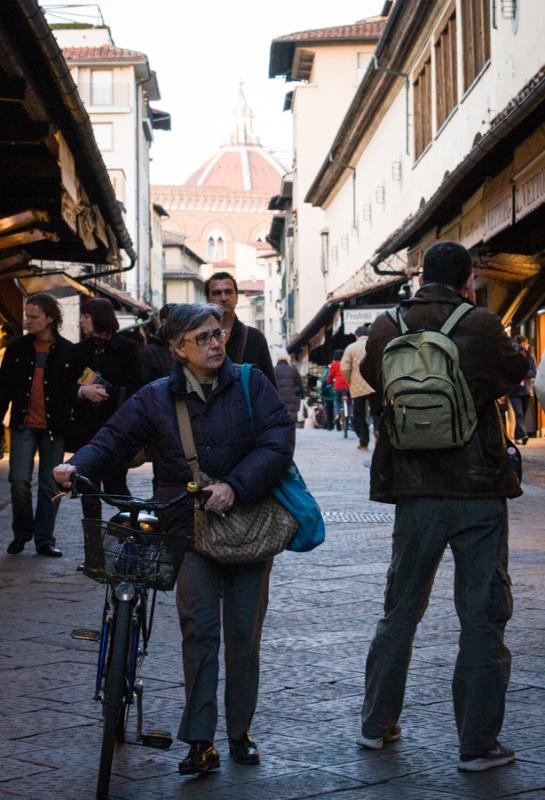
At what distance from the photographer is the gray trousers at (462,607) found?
16.4 ft

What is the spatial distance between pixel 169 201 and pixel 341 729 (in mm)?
159184

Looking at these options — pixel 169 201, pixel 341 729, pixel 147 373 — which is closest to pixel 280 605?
pixel 147 373

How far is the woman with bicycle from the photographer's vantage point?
194 inches

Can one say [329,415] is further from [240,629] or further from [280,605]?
[240,629]

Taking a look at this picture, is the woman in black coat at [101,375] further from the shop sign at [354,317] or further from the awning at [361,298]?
the shop sign at [354,317]

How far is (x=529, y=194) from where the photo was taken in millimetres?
15844

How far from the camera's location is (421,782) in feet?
15.6

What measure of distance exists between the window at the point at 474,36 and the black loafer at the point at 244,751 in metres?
19.1

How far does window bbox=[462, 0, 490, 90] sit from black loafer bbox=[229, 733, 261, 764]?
753 inches

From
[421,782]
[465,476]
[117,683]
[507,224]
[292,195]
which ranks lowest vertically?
[421,782]

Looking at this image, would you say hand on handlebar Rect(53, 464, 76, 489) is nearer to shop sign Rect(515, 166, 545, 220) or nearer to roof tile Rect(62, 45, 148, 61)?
shop sign Rect(515, 166, 545, 220)

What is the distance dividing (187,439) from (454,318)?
3.05ft

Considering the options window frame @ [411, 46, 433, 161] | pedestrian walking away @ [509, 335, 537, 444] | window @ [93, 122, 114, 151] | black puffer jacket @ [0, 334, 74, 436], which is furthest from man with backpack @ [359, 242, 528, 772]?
window @ [93, 122, 114, 151]

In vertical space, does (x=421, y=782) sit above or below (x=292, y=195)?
below
